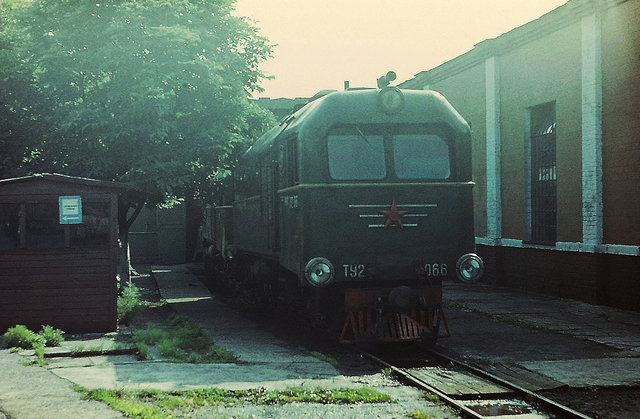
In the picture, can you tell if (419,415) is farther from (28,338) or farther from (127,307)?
(127,307)

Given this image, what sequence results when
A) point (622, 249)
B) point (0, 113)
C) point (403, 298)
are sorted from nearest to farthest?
point (403, 298)
point (622, 249)
point (0, 113)

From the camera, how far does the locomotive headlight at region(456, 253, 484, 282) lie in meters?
10.2

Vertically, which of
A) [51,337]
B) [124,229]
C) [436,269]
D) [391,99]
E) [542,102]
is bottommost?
[51,337]

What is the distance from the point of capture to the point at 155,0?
15430 mm

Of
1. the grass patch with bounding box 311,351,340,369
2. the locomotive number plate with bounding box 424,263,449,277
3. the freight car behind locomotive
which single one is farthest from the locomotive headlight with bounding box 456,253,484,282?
the grass patch with bounding box 311,351,340,369

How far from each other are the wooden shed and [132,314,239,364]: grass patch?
0.86 meters

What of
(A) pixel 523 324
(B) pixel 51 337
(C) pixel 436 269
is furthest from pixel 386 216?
(B) pixel 51 337

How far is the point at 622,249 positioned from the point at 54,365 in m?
10.1

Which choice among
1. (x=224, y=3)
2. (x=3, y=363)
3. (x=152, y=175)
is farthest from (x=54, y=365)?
(x=224, y=3)

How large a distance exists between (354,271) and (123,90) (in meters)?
7.34

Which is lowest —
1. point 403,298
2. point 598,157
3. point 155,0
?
point 403,298

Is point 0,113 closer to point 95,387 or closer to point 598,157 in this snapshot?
point 95,387

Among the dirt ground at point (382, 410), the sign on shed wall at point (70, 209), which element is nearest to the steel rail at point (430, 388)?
the dirt ground at point (382, 410)

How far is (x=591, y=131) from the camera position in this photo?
15.4 meters
